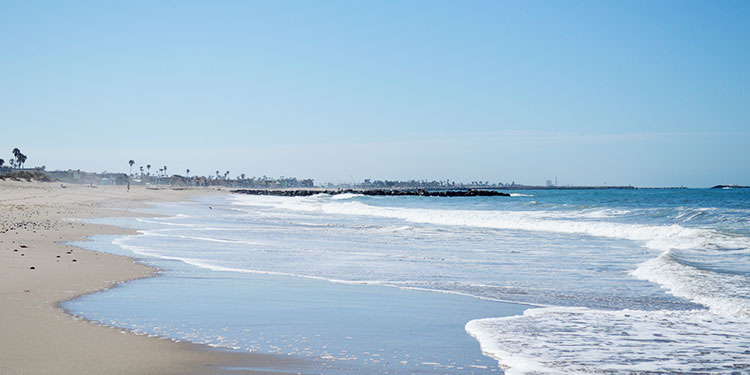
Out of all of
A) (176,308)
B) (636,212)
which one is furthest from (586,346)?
(636,212)

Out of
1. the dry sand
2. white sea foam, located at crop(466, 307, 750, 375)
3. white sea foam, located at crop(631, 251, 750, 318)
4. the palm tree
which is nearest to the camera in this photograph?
the dry sand

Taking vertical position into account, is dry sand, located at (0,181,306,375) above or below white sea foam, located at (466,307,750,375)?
above

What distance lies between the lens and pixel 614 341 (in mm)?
6555

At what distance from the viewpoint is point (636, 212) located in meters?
36.4

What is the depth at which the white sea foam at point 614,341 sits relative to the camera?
221 inches

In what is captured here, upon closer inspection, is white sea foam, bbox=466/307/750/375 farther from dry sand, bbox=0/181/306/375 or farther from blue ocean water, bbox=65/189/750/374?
dry sand, bbox=0/181/306/375

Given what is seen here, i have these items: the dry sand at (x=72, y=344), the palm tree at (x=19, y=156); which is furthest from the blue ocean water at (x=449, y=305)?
the palm tree at (x=19, y=156)

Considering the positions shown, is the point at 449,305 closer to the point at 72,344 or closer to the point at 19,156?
the point at 72,344

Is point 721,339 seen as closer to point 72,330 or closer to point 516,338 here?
point 516,338

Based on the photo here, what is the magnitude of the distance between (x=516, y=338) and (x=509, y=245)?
12.2 meters

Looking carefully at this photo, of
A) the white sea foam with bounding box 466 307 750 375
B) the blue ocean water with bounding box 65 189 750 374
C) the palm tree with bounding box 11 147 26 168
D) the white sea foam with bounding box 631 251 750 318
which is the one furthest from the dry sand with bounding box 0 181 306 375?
the palm tree with bounding box 11 147 26 168

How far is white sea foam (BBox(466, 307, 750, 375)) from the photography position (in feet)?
18.4

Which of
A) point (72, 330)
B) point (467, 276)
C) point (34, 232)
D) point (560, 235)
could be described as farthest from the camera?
point (560, 235)

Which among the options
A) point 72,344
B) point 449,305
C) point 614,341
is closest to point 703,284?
point 449,305
